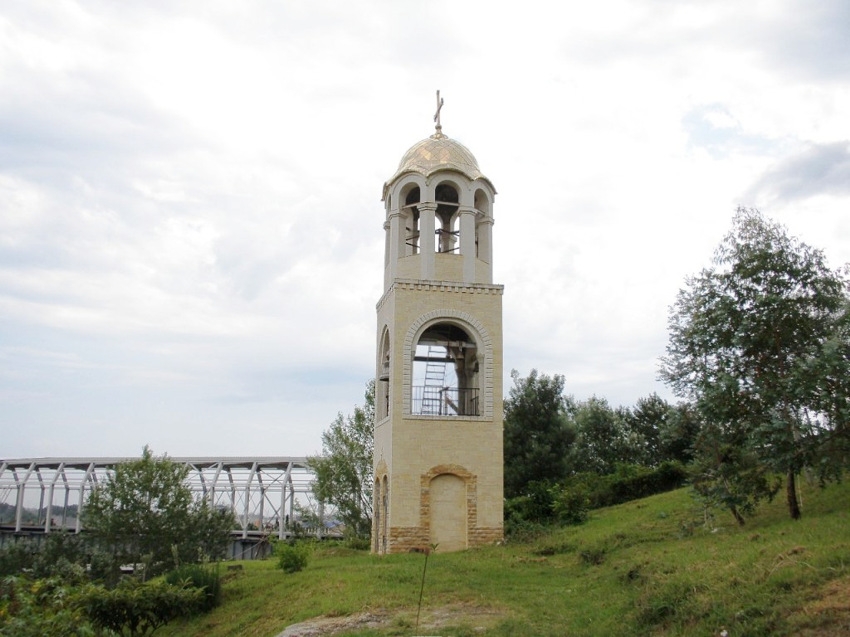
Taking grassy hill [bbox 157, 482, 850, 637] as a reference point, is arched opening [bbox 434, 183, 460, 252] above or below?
above

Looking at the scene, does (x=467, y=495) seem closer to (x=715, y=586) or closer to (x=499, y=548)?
(x=499, y=548)

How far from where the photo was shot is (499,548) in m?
19.6

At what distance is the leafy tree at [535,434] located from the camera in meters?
34.8

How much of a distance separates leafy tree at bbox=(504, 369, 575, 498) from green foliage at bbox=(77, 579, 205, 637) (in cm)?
2128

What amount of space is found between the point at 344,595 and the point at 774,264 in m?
10.1

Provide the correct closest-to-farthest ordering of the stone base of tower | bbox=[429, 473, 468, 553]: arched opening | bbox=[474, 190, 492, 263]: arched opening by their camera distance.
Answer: the stone base of tower < bbox=[429, 473, 468, 553]: arched opening < bbox=[474, 190, 492, 263]: arched opening

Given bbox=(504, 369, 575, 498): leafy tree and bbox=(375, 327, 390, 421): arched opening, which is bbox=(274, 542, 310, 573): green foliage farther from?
bbox=(504, 369, 575, 498): leafy tree

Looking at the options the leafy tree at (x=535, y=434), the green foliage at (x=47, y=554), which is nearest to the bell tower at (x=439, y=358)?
the green foliage at (x=47, y=554)

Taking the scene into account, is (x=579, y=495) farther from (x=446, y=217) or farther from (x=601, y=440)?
(x=601, y=440)

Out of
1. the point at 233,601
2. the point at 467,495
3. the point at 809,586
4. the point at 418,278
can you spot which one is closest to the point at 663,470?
the point at 467,495

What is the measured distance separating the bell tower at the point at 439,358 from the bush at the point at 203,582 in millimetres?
4983

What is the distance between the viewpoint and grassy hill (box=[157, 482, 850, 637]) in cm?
927

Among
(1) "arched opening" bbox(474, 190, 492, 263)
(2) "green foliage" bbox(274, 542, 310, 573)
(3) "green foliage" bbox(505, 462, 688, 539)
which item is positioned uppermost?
(1) "arched opening" bbox(474, 190, 492, 263)

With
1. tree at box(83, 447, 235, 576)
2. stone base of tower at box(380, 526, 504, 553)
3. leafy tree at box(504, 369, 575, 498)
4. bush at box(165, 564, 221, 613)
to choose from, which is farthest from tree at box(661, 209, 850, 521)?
leafy tree at box(504, 369, 575, 498)
